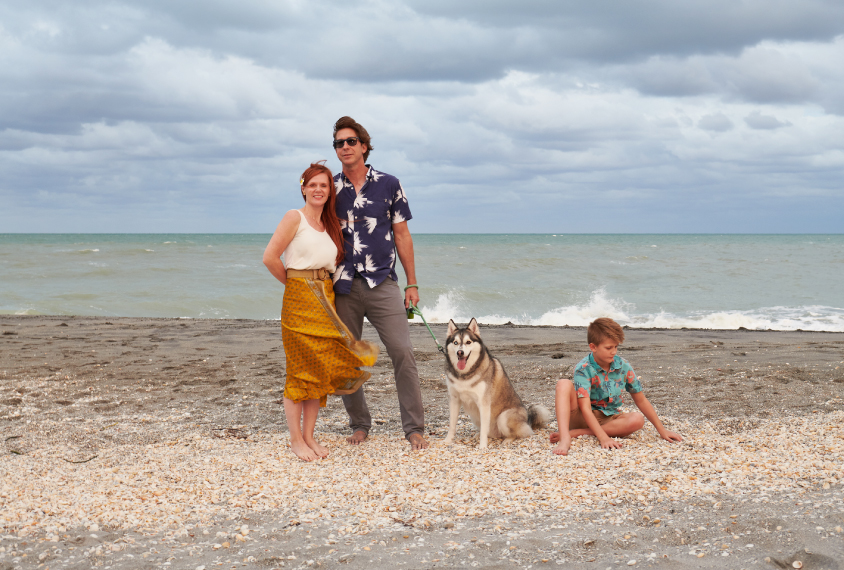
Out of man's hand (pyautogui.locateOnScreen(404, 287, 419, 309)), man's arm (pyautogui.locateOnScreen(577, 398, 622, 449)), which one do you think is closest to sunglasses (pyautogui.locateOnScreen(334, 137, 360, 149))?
man's hand (pyautogui.locateOnScreen(404, 287, 419, 309))

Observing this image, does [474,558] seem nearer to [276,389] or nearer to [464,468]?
[464,468]

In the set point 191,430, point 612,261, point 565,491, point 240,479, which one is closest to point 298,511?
point 240,479

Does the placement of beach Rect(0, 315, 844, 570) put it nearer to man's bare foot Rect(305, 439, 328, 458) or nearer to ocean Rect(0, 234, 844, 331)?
man's bare foot Rect(305, 439, 328, 458)

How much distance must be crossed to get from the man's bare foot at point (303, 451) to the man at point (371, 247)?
0.75m

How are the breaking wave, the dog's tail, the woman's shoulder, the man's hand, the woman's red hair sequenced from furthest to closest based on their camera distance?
1. the breaking wave
2. the dog's tail
3. the man's hand
4. the woman's red hair
5. the woman's shoulder

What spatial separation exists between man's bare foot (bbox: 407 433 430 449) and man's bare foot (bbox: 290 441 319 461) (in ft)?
2.36

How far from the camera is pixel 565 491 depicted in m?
3.95

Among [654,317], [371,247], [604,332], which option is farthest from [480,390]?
[654,317]

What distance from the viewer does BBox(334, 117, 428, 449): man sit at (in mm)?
4797

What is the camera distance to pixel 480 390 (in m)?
4.88

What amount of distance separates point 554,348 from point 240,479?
7080 millimetres

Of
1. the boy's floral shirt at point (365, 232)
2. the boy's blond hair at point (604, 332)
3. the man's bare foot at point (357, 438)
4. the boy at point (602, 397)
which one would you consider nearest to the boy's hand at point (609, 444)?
the boy at point (602, 397)

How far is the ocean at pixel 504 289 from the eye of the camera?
17.7 meters

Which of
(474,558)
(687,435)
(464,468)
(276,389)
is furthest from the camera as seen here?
(276,389)
